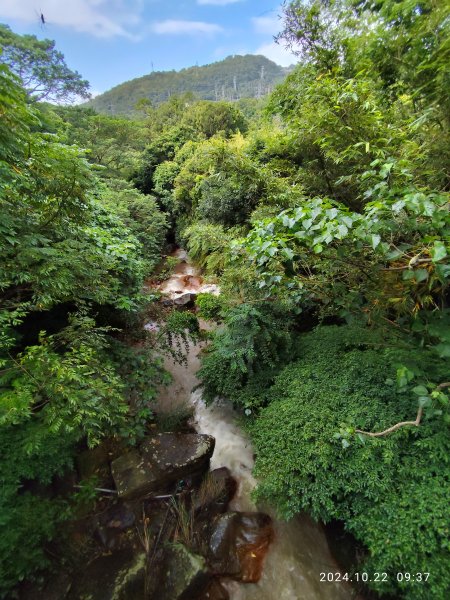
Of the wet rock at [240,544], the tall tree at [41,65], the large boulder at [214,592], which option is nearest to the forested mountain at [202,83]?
the tall tree at [41,65]

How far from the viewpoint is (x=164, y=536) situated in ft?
9.27

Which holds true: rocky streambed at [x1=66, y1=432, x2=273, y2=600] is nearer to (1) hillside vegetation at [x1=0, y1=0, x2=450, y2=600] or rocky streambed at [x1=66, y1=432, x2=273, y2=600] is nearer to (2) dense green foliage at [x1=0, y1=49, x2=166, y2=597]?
(1) hillside vegetation at [x1=0, y1=0, x2=450, y2=600]

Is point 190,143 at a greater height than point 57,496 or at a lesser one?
greater

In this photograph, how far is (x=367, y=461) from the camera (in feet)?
6.99

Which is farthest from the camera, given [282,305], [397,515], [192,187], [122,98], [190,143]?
[122,98]

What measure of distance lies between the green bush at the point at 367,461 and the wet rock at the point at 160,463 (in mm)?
893

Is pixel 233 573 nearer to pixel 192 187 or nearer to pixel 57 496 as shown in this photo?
pixel 57 496

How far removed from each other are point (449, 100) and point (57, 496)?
4824 millimetres

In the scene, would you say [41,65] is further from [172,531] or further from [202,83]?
[202,83]

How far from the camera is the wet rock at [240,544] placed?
2656 millimetres

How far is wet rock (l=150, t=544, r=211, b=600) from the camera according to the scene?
7.91 feet

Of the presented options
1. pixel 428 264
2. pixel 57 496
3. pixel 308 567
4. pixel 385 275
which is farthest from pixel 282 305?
pixel 57 496

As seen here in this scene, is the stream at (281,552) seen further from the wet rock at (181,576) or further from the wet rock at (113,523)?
the wet rock at (113,523)

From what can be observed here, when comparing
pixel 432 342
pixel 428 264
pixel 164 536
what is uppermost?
pixel 428 264
